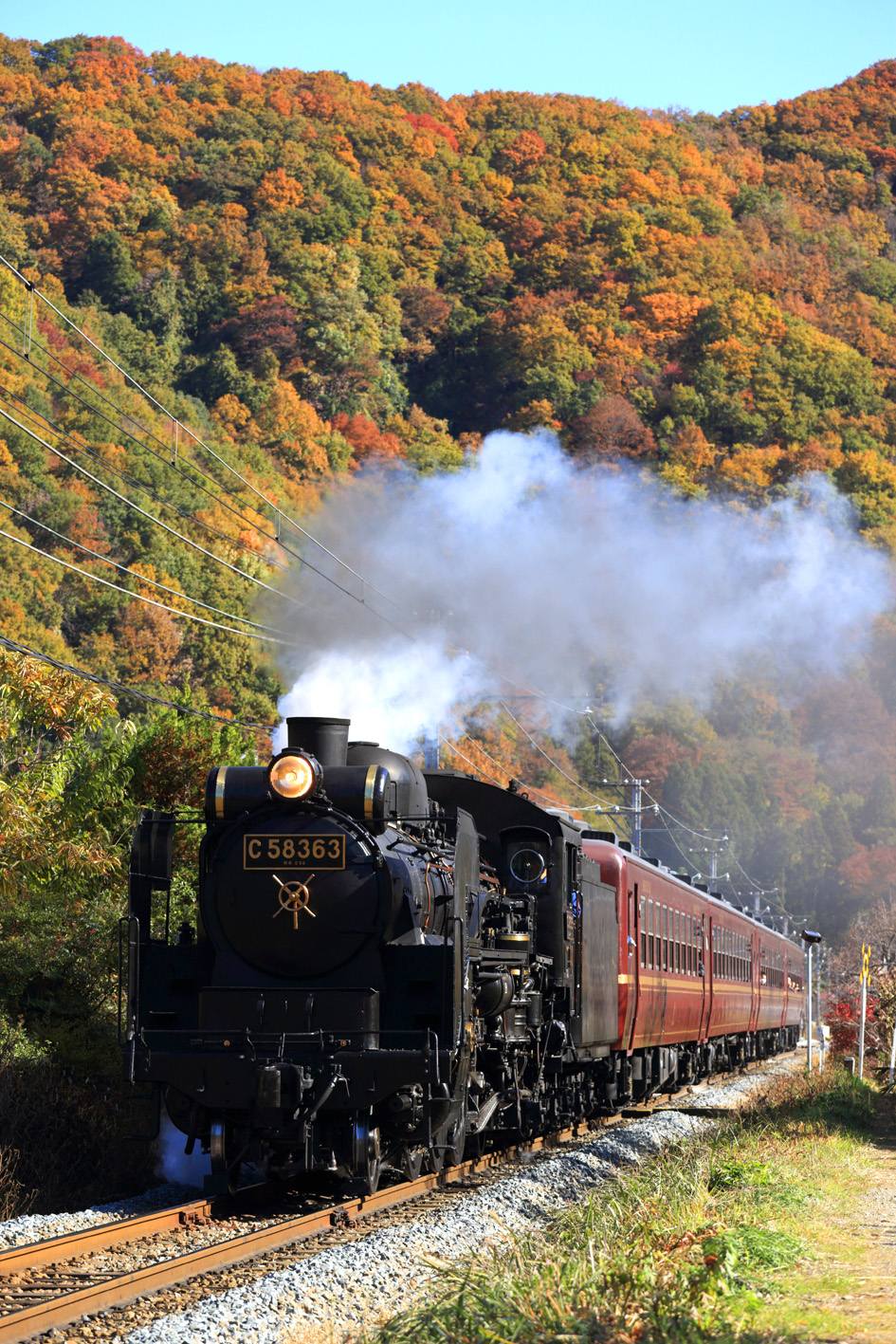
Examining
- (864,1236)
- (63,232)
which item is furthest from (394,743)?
(63,232)

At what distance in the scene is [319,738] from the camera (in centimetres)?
1101

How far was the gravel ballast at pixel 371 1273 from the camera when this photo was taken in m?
6.71

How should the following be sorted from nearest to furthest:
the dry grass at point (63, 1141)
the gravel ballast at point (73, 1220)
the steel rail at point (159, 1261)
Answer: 1. the steel rail at point (159, 1261)
2. the gravel ballast at point (73, 1220)
3. the dry grass at point (63, 1141)

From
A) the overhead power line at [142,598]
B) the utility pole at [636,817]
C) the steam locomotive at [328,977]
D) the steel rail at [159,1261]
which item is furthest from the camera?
the utility pole at [636,817]

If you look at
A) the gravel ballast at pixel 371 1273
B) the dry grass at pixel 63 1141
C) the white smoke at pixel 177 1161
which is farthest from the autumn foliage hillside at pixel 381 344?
the gravel ballast at pixel 371 1273

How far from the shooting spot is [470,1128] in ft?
36.0

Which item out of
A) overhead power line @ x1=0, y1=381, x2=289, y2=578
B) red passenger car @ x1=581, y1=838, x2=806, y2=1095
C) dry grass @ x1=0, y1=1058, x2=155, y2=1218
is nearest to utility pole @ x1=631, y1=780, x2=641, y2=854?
red passenger car @ x1=581, y1=838, x2=806, y2=1095

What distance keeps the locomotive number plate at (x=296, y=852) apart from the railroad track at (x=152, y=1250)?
2.32m

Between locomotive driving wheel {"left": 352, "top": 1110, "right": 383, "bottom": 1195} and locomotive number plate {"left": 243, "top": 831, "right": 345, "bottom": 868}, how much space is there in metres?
1.73

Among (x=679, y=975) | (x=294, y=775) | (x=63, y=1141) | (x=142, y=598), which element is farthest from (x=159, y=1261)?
(x=142, y=598)

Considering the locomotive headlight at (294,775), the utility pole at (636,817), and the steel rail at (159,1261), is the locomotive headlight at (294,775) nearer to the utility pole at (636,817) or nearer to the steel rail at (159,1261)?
the steel rail at (159,1261)

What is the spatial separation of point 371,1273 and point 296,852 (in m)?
3.12

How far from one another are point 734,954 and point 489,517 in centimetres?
1602

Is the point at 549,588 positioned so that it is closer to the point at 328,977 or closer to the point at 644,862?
the point at 644,862
